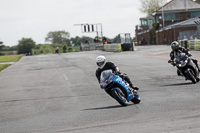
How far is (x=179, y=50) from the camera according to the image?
15070 mm

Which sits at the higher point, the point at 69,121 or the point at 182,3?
the point at 182,3

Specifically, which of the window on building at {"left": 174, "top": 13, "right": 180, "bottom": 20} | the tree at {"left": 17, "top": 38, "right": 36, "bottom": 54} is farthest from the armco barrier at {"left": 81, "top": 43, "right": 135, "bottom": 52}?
the tree at {"left": 17, "top": 38, "right": 36, "bottom": 54}

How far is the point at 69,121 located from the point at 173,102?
298 centimetres

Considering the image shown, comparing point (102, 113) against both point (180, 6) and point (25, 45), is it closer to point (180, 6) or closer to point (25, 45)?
point (180, 6)

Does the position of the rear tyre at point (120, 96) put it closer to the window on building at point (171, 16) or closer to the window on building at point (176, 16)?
the window on building at point (171, 16)

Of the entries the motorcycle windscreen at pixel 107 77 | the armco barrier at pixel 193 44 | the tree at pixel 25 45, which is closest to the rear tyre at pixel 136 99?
the motorcycle windscreen at pixel 107 77

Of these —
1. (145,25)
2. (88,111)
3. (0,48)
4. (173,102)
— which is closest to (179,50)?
(173,102)

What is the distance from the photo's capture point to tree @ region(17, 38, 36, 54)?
190 meters

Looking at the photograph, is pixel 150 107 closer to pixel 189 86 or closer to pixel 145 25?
pixel 189 86

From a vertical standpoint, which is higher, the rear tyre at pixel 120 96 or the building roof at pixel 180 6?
the building roof at pixel 180 6

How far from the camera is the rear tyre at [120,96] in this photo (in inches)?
420

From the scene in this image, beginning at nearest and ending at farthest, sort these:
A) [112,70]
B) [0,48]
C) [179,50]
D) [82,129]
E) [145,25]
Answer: [82,129] → [112,70] → [179,50] → [145,25] → [0,48]

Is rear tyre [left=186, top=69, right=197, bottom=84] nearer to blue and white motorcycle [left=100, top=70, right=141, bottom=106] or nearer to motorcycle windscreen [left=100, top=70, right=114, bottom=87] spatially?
blue and white motorcycle [left=100, top=70, right=141, bottom=106]

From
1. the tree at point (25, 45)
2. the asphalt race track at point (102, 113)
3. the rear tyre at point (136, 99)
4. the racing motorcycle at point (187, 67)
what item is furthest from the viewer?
the tree at point (25, 45)
